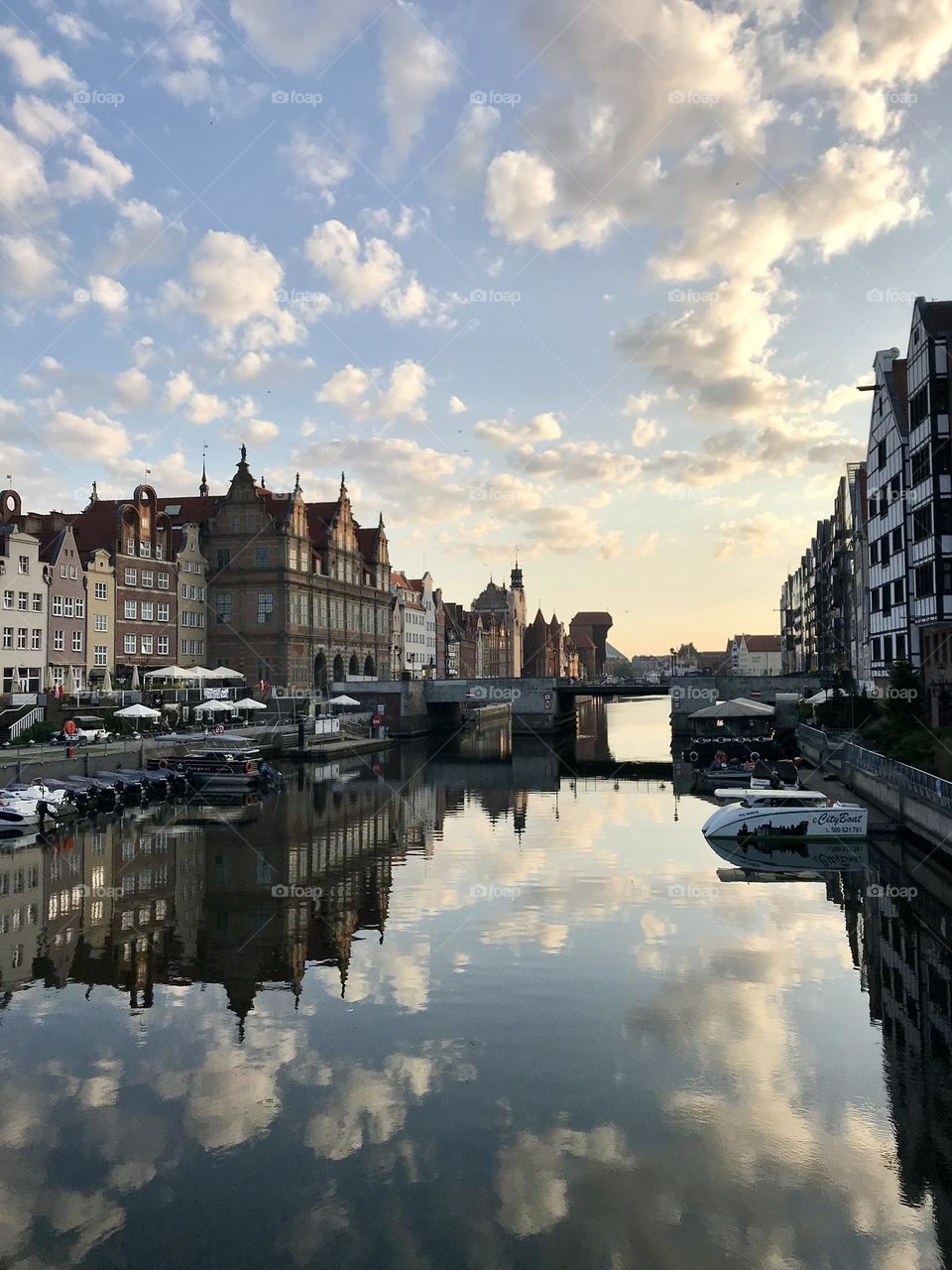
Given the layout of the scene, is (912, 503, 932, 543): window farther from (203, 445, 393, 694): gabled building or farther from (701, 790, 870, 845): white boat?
(203, 445, 393, 694): gabled building

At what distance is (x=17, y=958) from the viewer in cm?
2447

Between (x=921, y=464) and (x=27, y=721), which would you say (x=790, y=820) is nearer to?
(x=921, y=464)

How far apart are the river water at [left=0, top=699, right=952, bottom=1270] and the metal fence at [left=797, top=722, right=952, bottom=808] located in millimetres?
3211

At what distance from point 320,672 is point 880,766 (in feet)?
245

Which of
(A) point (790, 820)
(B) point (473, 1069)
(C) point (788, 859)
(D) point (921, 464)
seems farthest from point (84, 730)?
(D) point (921, 464)

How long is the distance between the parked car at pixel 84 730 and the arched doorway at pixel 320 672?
4206 cm

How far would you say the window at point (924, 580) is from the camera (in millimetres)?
55062

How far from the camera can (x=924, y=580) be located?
186ft

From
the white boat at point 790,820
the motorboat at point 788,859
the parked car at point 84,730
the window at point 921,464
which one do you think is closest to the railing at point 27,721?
the parked car at point 84,730

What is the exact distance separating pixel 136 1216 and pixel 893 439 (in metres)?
67.1

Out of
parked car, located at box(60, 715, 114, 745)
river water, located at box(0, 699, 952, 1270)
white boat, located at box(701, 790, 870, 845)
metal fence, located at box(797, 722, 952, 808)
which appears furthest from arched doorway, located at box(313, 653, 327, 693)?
river water, located at box(0, 699, 952, 1270)

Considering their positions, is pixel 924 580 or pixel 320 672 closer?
pixel 924 580

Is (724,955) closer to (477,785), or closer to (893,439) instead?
(477,785)

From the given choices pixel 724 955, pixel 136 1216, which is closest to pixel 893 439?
pixel 724 955
